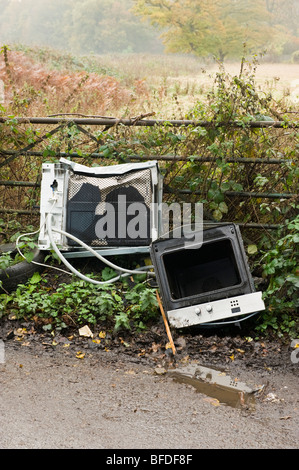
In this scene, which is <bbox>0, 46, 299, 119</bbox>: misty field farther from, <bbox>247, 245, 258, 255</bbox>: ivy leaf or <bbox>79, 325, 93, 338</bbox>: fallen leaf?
<bbox>79, 325, 93, 338</bbox>: fallen leaf

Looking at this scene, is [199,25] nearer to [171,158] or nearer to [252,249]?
[171,158]

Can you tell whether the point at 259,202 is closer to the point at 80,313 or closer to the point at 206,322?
the point at 206,322

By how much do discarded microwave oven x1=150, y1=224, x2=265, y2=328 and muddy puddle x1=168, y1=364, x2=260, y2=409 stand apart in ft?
1.66

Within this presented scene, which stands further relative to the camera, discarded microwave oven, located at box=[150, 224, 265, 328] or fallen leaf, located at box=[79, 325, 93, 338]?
fallen leaf, located at box=[79, 325, 93, 338]

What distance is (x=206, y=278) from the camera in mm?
5156

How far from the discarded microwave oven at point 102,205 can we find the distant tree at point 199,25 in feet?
93.6

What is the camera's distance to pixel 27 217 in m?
6.33

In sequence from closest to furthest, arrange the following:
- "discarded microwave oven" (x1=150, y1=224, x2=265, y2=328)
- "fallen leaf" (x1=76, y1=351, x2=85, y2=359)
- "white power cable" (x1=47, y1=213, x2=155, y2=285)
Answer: "fallen leaf" (x1=76, y1=351, x2=85, y2=359) < "discarded microwave oven" (x1=150, y1=224, x2=265, y2=328) < "white power cable" (x1=47, y1=213, x2=155, y2=285)

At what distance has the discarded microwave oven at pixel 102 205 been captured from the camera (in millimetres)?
Result: 5406

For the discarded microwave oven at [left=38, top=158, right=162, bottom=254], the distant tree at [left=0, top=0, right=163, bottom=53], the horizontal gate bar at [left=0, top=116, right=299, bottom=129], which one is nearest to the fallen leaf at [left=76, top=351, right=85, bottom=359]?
the discarded microwave oven at [left=38, top=158, right=162, bottom=254]

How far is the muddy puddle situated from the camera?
3805mm

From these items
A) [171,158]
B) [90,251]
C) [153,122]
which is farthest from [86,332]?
[153,122]

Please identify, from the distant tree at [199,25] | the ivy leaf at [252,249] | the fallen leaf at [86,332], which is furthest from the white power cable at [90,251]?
the distant tree at [199,25]

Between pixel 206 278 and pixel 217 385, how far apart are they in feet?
4.35
